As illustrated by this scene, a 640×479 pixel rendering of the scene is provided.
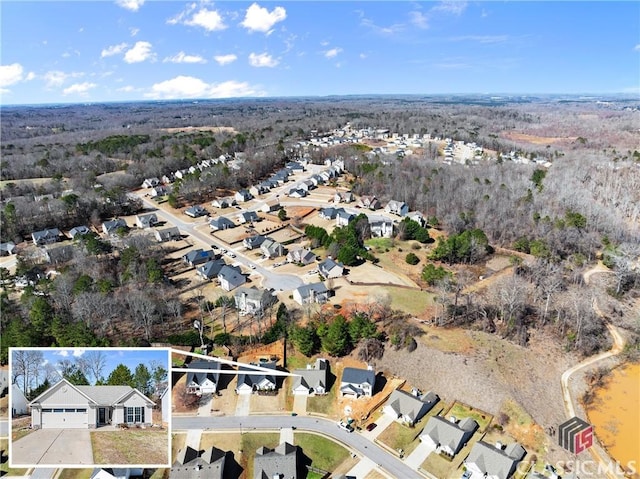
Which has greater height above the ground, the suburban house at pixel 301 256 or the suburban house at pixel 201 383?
the suburban house at pixel 301 256

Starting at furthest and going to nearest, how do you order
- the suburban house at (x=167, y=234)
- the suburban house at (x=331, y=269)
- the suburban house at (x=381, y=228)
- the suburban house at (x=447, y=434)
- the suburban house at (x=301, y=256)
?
the suburban house at (x=381, y=228) < the suburban house at (x=167, y=234) < the suburban house at (x=301, y=256) < the suburban house at (x=331, y=269) < the suburban house at (x=447, y=434)

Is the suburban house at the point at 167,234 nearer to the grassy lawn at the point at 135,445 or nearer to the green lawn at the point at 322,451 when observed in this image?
the green lawn at the point at 322,451

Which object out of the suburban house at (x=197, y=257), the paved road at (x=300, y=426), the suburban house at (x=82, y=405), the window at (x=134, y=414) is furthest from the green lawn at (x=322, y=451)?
Answer: the suburban house at (x=197, y=257)

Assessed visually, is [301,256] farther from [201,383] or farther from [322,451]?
[322,451]

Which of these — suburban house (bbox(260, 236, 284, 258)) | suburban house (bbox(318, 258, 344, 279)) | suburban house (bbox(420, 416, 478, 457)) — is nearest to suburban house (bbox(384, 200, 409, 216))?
suburban house (bbox(260, 236, 284, 258))

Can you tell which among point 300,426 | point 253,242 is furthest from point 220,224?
point 300,426

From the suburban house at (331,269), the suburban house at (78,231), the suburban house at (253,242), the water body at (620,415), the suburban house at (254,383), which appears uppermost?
the suburban house at (78,231)

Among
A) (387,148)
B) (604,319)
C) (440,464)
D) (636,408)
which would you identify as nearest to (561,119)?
(387,148)

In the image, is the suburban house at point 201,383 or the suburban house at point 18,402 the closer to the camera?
the suburban house at point 18,402
